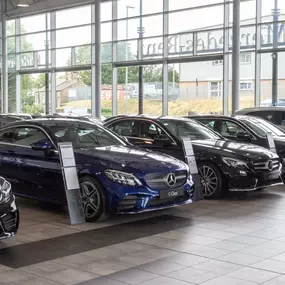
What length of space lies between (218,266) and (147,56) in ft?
61.8

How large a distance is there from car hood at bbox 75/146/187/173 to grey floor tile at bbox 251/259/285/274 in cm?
236

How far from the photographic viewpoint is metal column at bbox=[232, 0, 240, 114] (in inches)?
752

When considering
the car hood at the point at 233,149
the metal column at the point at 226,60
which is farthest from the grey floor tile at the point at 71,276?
the metal column at the point at 226,60

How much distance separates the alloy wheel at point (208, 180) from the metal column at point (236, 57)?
10.0m

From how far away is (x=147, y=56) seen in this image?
78.2 ft

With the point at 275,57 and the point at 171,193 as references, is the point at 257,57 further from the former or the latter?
the point at 171,193

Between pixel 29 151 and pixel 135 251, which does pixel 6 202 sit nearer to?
pixel 135 251

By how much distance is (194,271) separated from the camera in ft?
18.1

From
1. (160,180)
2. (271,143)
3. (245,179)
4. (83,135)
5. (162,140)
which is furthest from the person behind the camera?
(271,143)

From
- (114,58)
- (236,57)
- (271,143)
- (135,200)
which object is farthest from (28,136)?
(114,58)

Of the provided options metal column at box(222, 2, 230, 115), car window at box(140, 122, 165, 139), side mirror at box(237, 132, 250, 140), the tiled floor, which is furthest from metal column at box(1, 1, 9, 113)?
the tiled floor

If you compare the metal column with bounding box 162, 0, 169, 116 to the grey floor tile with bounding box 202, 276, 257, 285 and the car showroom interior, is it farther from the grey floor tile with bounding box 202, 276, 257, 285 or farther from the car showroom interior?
the grey floor tile with bounding box 202, 276, 257, 285

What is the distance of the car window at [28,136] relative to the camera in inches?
335

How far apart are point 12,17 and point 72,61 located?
5697 millimetres
